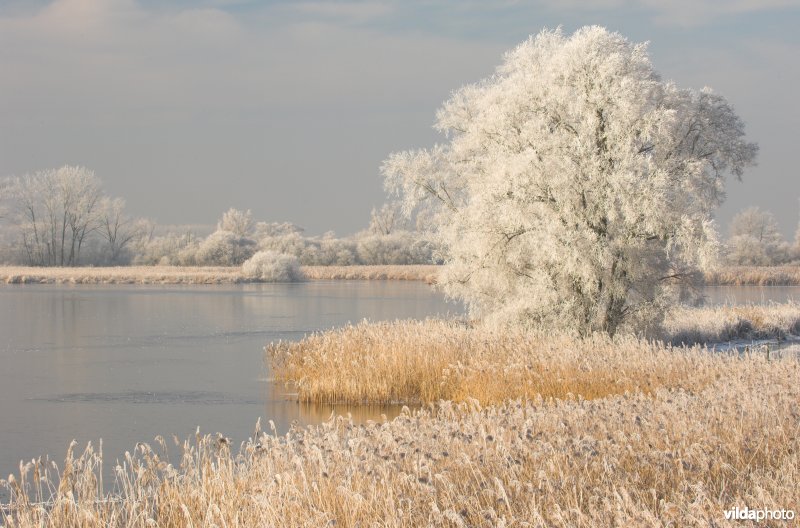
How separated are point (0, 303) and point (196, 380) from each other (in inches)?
1082

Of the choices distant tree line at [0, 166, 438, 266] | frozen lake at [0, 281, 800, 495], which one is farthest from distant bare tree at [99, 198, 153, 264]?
frozen lake at [0, 281, 800, 495]

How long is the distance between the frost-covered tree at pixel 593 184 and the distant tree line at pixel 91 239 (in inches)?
2253

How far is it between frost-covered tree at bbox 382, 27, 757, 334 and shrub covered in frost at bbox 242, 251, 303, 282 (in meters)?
48.0

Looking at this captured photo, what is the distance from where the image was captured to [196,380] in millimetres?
20469

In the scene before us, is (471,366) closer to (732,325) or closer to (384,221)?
(732,325)

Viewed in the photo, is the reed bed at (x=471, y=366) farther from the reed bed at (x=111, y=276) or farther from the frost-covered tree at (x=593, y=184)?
the reed bed at (x=111, y=276)

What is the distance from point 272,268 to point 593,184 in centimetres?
5185

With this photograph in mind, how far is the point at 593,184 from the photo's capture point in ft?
69.7

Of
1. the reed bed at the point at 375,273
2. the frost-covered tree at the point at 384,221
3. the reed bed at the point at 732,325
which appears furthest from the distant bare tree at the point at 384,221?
the reed bed at the point at 732,325

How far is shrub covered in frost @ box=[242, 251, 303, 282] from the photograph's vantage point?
70938 millimetres

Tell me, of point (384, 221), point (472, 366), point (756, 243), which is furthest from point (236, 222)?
point (472, 366)

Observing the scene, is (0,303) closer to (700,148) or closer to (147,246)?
→ (700,148)

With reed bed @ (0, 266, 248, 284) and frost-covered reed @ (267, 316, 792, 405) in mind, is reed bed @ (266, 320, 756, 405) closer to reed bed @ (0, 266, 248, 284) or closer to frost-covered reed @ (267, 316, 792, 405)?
frost-covered reed @ (267, 316, 792, 405)

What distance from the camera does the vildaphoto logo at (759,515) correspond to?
558 centimetres
